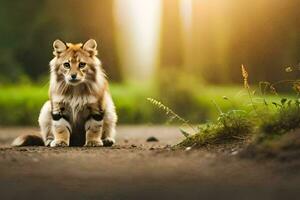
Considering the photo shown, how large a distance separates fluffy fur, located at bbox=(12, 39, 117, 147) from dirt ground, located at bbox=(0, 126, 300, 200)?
1.19 meters

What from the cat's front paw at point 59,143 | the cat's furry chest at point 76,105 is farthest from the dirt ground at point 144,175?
the cat's furry chest at point 76,105

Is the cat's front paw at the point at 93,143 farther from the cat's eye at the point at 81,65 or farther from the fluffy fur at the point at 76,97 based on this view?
the cat's eye at the point at 81,65

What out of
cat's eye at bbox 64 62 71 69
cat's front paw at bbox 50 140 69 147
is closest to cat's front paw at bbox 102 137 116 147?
cat's front paw at bbox 50 140 69 147

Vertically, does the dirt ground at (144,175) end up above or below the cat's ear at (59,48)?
below

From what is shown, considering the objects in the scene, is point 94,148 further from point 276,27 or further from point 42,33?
point 42,33

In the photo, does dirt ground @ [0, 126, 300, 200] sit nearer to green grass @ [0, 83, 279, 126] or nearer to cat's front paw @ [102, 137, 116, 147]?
cat's front paw @ [102, 137, 116, 147]

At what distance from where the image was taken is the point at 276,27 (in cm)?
2491

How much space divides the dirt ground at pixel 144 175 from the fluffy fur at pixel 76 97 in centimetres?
119

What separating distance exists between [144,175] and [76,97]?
3.40 m

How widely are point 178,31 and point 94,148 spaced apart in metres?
15.4

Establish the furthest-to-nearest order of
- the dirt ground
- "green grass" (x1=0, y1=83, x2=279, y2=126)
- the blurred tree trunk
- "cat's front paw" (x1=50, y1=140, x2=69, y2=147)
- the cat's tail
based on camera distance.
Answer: the blurred tree trunk < "green grass" (x1=0, y1=83, x2=279, y2=126) < the cat's tail < "cat's front paw" (x1=50, y1=140, x2=69, y2=147) < the dirt ground

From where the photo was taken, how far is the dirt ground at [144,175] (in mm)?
6789

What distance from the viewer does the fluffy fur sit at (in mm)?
10828

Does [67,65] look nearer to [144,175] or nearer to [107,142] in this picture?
[107,142]
